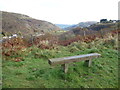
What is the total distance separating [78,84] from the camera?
2.91 meters

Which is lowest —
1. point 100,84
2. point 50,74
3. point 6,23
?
point 100,84

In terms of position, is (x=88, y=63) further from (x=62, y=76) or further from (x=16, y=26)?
(x=16, y=26)

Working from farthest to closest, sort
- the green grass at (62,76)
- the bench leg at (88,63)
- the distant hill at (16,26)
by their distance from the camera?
the distant hill at (16,26), the bench leg at (88,63), the green grass at (62,76)

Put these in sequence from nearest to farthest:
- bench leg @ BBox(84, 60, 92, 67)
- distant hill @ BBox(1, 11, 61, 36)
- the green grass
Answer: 1. the green grass
2. bench leg @ BBox(84, 60, 92, 67)
3. distant hill @ BBox(1, 11, 61, 36)

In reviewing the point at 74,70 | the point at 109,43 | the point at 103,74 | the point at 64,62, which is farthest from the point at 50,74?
the point at 109,43

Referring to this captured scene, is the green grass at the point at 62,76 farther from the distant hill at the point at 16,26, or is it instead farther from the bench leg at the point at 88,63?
the distant hill at the point at 16,26

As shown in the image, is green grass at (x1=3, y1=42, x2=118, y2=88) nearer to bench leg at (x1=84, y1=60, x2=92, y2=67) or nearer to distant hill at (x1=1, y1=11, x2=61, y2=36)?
bench leg at (x1=84, y1=60, x2=92, y2=67)

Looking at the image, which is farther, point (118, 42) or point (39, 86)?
point (118, 42)

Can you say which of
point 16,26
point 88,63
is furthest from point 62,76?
point 16,26

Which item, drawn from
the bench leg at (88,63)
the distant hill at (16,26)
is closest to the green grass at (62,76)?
the bench leg at (88,63)

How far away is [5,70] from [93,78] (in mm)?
2810

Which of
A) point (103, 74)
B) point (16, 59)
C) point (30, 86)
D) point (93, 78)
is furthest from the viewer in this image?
point (16, 59)

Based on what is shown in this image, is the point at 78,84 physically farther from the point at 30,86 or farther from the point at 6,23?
the point at 6,23

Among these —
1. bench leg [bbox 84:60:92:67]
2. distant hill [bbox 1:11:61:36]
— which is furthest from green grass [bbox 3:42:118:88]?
distant hill [bbox 1:11:61:36]
